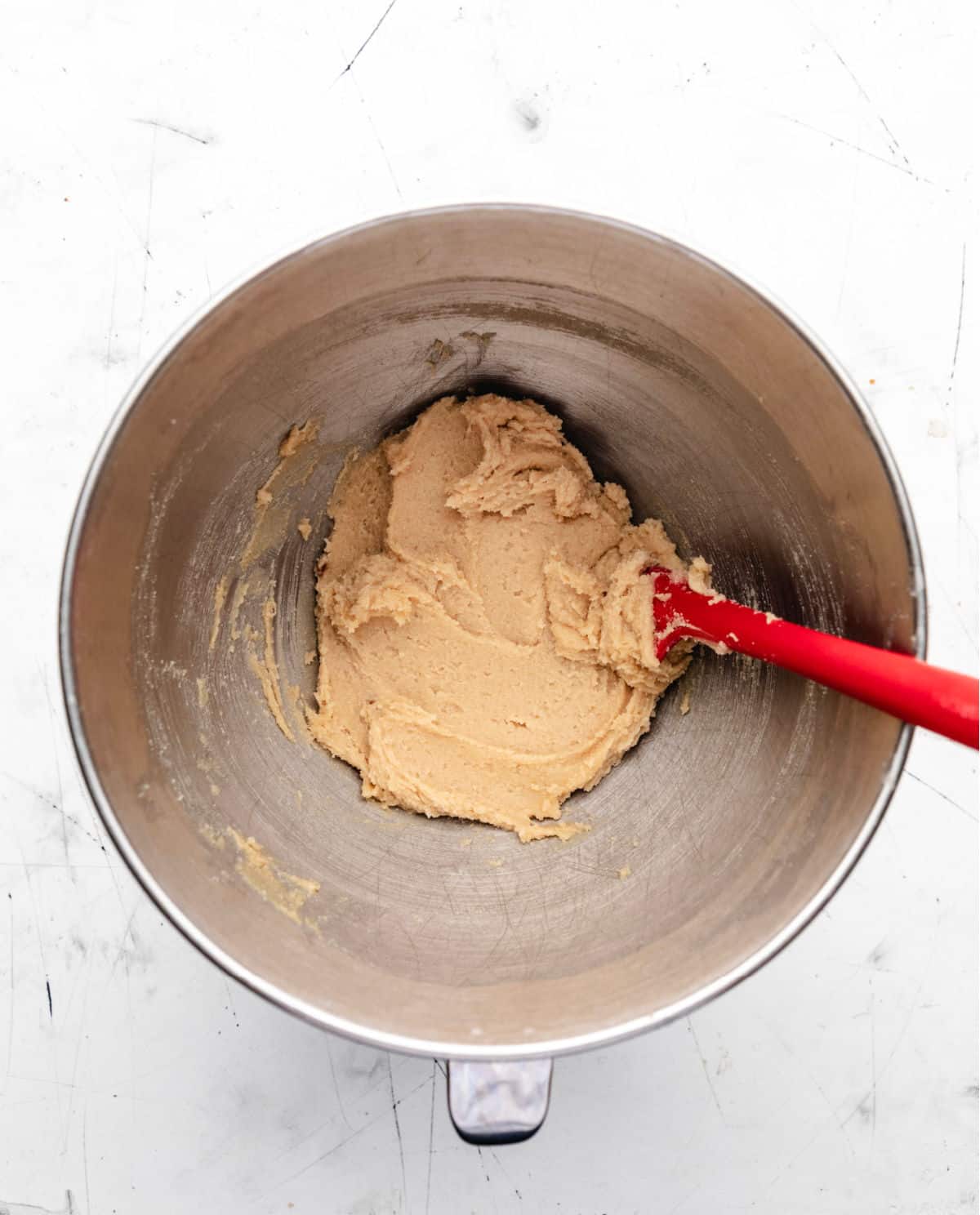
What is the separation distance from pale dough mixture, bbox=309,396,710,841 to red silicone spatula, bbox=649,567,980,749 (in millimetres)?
52

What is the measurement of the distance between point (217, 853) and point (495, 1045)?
41 centimetres

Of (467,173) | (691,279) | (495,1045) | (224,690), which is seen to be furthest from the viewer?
(467,173)

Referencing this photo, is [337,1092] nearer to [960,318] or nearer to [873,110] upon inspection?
[960,318]

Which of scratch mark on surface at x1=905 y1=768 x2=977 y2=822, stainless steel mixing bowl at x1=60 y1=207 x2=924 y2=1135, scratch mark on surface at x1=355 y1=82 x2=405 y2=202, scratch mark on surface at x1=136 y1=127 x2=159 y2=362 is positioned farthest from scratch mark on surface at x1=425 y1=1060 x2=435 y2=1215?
scratch mark on surface at x1=355 y1=82 x2=405 y2=202

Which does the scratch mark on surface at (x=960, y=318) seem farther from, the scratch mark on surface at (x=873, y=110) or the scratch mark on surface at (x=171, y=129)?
the scratch mark on surface at (x=171, y=129)

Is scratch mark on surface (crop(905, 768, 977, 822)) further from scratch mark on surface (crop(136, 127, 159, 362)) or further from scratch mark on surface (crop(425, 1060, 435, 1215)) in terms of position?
scratch mark on surface (crop(136, 127, 159, 362))

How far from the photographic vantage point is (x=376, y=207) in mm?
1414

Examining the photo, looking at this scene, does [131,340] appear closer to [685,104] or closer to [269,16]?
[269,16]

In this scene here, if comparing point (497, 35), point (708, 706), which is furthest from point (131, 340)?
point (708, 706)

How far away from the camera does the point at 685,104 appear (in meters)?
1.47

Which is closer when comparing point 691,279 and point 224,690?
point 691,279

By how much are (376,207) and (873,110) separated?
2.56ft

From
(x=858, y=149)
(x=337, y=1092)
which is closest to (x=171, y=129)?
(x=858, y=149)

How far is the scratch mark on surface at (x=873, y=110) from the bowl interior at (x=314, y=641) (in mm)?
596
